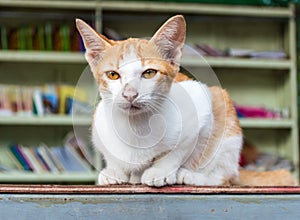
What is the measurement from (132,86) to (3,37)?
2.30 meters

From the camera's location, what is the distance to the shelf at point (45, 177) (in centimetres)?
281

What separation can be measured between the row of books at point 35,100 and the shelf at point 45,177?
0.35 m

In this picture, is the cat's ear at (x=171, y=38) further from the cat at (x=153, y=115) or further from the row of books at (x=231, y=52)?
the row of books at (x=231, y=52)

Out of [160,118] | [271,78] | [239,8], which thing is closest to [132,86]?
[160,118]

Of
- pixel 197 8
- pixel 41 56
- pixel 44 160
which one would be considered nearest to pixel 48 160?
pixel 44 160

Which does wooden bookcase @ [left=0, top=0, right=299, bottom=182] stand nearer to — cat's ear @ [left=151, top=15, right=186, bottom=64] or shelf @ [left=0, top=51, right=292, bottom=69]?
shelf @ [left=0, top=51, right=292, bottom=69]

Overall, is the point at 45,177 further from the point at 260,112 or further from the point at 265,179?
the point at 265,179

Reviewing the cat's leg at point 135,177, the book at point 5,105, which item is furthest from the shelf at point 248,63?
the cat's leg at point 135,177

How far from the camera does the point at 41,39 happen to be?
2.96 metres

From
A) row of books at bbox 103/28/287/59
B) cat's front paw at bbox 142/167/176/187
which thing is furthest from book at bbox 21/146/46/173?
cat's front paw at bbox 142/167/176/187

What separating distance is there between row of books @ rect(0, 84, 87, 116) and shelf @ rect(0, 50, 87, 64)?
0.55ft

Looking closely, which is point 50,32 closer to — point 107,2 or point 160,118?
point 107,2

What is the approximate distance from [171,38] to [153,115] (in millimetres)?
142

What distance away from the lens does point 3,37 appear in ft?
9.71
